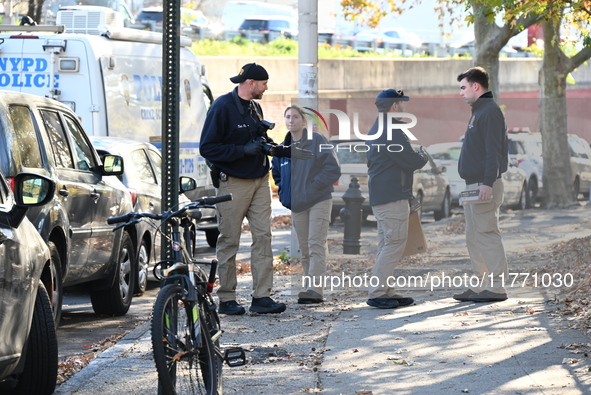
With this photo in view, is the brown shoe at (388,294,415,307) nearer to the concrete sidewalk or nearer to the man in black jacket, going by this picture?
the concrete sidewalk

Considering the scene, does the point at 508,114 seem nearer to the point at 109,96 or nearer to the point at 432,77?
the point at 109,96

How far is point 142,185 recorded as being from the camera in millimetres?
11898

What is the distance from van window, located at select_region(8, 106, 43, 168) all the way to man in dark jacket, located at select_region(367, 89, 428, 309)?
9.37 feet

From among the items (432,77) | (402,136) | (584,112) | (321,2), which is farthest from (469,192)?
(321,2)

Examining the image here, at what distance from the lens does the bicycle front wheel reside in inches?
203

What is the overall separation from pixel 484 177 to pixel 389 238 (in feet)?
3.09

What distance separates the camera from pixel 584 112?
44.3ft

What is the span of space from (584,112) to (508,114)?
3.14 feet

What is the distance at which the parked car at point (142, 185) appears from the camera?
1105 centimetres

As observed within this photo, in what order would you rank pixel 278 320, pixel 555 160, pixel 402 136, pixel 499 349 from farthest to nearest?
1. pixel 555 160
2. pixel 402 136
3. pixel 278 320
4. pixel 499 349

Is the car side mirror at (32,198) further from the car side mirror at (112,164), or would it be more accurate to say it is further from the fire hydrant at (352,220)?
the fire hydrant at (352,220)

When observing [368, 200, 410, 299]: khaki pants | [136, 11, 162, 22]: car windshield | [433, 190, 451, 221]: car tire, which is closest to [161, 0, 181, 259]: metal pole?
[368, 200, 410, 299]: khaki pants

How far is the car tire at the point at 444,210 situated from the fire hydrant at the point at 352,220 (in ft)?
5.95

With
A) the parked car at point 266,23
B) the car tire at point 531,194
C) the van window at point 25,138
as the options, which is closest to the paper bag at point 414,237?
the van window at point 25,138
